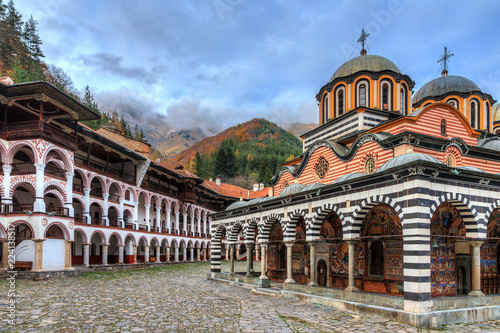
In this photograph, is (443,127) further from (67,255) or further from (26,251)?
(26,251)

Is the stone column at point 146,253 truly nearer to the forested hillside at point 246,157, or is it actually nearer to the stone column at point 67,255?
the stone column at point 67,255

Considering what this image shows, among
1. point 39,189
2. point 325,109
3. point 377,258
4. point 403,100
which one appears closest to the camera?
point 377,258

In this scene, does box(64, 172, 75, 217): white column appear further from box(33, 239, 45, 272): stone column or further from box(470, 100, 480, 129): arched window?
box(470, 100, 480, 129): arched window

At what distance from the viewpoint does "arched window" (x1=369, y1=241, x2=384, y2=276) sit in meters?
14.4

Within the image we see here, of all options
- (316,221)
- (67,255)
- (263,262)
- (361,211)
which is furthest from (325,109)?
(67,255)

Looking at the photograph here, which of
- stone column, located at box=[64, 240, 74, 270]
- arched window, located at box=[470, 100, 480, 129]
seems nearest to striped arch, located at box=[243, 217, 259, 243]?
stone column, located at box=[64, 240, 74, 270]

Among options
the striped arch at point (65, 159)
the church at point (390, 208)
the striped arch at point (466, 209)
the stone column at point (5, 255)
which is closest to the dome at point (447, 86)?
the church at point (390, 208)

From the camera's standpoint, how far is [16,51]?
5531cm

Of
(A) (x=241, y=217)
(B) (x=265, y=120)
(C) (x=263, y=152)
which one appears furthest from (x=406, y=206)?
(B) (x=265, y=120)

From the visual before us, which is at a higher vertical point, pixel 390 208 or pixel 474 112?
pixel 474 112

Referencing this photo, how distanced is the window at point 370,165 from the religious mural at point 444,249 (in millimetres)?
3503

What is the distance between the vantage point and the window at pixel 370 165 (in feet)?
53.5

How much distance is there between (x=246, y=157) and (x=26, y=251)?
65.7 meters

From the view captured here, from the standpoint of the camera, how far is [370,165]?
16453mm
